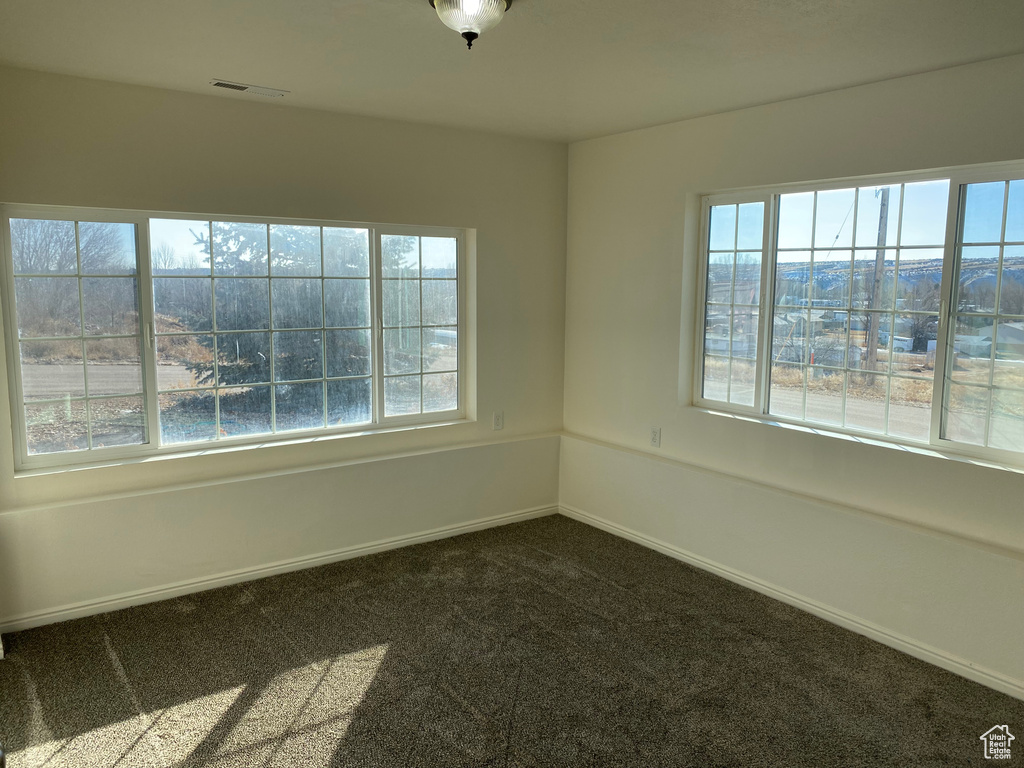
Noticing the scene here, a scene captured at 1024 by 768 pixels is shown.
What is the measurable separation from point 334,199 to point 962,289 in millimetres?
3274

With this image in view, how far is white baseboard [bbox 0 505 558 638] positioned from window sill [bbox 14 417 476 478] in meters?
0.66

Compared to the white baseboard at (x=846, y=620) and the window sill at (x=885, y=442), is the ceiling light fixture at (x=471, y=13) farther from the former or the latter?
the white baseboard at (x=846, y=620)

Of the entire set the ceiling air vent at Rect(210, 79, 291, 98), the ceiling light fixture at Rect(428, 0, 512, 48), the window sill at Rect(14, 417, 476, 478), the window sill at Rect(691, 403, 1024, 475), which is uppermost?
the ceiling air vent at Rect(210, 79, 291, 98)

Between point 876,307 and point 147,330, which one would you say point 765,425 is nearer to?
point 876,307

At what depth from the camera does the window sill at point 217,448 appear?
3.46 m

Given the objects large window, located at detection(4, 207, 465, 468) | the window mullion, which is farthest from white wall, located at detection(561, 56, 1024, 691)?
the window mullion

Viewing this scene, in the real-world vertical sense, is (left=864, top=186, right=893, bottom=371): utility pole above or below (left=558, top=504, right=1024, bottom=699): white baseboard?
above

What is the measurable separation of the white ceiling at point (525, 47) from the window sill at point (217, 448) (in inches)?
73.7

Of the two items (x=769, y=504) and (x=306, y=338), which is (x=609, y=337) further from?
(x=306, y=338)

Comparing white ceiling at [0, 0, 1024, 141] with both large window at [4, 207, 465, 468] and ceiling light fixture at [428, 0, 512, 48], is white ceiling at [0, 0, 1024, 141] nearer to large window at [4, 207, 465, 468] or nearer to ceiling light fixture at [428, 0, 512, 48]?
ceiling light fixture at [428, 0, 512, 48]

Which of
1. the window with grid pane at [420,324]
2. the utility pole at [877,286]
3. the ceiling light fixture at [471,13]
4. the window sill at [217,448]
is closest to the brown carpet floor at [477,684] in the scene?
the window sill at [217,448]

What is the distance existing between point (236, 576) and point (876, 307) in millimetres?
3667

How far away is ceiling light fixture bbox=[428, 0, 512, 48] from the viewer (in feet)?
7.45

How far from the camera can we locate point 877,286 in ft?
11.4
